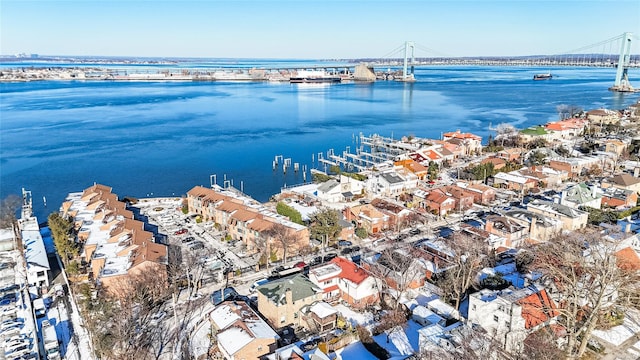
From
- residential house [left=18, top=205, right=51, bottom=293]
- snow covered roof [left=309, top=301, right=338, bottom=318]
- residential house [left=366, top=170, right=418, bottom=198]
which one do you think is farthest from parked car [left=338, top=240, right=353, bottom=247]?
residential house [left=18, top=205, right=51, bottom=293]

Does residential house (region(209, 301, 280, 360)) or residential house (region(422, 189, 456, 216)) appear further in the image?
residential house (region(422, 189, 456, 216))

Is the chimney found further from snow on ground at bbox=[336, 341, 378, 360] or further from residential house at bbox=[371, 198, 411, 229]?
snow on ground at bbox=[336, 341, 378, 360]

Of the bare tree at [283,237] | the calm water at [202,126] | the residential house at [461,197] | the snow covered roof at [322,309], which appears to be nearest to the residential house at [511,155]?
the residential house at [461,197]

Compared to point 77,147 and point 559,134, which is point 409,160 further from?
point 77,147

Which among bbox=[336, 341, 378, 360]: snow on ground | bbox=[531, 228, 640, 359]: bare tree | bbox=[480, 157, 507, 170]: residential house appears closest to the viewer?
bbox=[531, 228, 640, 359]: bare tree

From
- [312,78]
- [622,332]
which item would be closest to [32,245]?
[622,332]

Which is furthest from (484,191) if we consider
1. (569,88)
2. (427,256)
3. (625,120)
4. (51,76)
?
(51,76)
